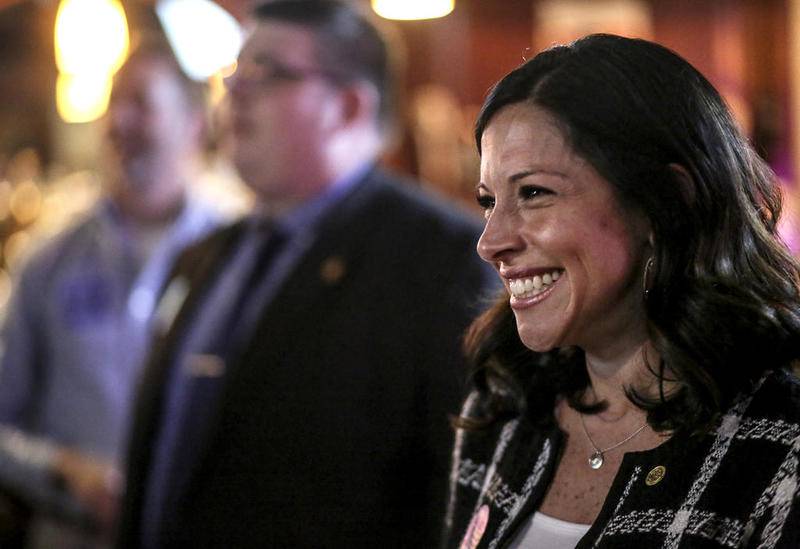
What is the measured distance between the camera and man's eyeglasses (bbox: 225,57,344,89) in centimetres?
287

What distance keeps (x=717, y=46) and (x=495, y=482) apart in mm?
6119

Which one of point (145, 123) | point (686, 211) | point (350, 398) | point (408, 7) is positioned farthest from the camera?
point (408, 7)

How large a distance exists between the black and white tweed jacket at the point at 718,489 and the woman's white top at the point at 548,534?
Result: 0.01 metres

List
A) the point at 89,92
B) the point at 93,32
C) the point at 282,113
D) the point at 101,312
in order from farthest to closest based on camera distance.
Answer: the point at 89,92
the point at 93,32
the point at 101,312
the point at 282,113

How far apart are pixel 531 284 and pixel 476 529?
1.28 feet

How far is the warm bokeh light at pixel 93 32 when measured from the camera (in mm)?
5633

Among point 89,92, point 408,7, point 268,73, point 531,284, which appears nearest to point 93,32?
point 408,7

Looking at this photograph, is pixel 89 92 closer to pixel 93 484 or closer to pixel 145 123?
pixel 145 123

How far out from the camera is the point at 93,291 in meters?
3.45

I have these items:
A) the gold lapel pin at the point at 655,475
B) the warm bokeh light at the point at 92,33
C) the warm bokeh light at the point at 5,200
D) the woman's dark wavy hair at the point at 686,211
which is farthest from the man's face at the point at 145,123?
the gold lapel pin at the point at 655,475

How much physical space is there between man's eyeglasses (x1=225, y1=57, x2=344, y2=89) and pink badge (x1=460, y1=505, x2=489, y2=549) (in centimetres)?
147

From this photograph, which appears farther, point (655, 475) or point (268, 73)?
point (268, 73)

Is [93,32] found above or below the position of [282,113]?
below

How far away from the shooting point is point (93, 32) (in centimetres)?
564
